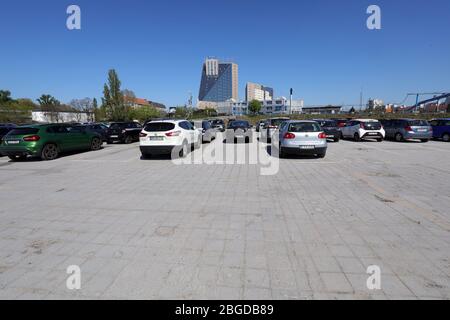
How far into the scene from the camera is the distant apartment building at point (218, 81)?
153m

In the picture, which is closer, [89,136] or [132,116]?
[89,136]

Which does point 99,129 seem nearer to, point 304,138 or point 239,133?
point 239,133

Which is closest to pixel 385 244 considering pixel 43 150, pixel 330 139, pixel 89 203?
pixel 89 203

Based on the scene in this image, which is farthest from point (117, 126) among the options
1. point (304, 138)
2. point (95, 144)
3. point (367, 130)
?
point (367, 130)

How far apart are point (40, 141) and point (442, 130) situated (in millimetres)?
23973

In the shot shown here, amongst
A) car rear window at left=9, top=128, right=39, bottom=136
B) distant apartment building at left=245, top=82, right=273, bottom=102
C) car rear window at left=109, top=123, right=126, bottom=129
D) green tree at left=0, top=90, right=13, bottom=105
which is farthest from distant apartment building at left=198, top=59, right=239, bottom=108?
car rear window at left=9, top=128, right=39, bottom=136

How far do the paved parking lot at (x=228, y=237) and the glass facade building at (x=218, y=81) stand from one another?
153998 millimetres

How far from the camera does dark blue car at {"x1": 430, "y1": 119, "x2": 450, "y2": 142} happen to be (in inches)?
708

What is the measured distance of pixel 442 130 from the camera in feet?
59.7

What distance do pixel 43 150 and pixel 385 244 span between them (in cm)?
1297

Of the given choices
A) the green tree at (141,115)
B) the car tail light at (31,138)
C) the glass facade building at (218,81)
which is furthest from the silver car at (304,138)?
the glass facade building at (218,81)

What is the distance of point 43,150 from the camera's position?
11.5m
